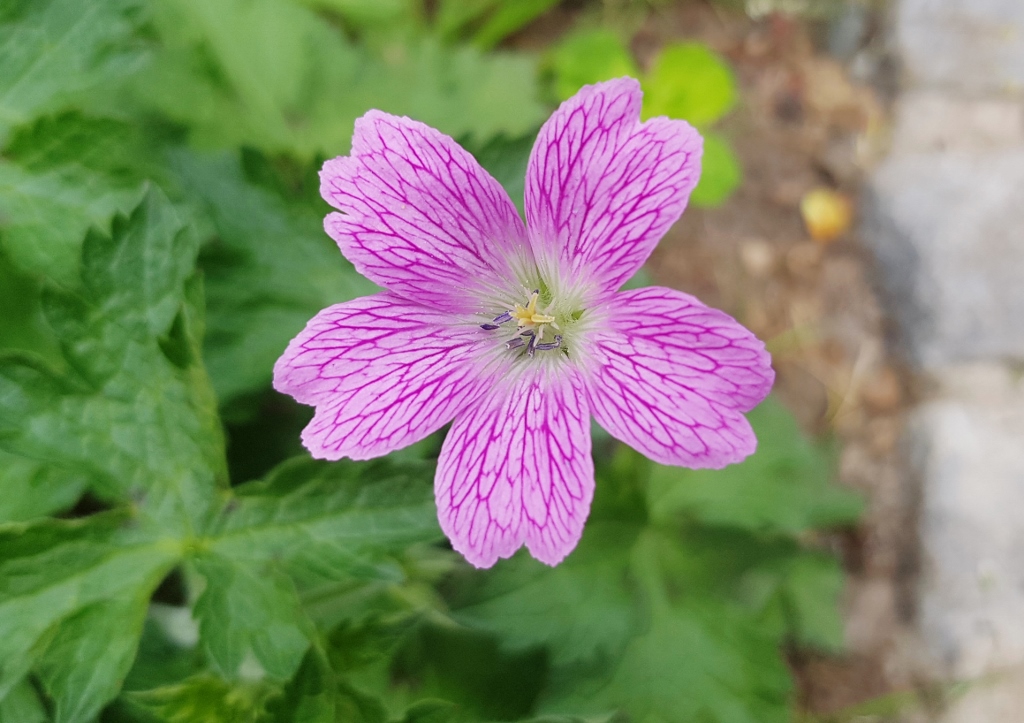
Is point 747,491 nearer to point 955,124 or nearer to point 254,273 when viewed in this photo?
point 254,273

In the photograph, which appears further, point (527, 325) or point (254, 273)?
point (254, 273)

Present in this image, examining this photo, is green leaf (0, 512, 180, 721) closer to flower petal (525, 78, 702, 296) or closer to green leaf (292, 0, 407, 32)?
flower petal (525, 78, 702, 296)

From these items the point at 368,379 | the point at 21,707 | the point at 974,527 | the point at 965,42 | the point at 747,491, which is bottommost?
the point at 974,527

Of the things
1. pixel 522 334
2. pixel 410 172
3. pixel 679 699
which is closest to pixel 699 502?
pixel 679 699

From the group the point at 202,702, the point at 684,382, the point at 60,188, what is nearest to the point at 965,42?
the point at 684,382

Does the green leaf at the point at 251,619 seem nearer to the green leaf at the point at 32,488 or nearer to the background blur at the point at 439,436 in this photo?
the background blur at the point at 439,436

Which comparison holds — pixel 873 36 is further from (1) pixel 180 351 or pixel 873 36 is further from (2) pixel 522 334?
(1) pixel 180 351

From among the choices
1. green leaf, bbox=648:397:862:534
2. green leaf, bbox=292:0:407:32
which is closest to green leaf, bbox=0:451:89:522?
green leaf, bbox=648:397:862:534

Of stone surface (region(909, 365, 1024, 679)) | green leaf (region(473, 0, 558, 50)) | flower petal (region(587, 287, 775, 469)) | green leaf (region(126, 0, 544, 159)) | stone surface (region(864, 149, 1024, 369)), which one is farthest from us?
green leaf (region(473, 0, 558, 50))
